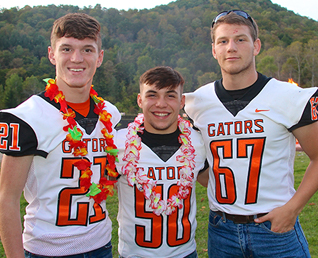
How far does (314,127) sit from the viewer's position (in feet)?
7.72

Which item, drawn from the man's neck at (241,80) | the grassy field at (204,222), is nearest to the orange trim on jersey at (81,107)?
the man's neck at (241,80)

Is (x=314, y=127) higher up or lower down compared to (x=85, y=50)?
lower down

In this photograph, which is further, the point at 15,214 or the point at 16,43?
the point at 16,43

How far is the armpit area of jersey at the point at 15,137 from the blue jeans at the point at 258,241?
161 cm

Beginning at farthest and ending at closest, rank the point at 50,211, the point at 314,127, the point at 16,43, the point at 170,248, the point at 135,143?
the point at 16,43, the point at 135,143, the point at 170,248, the point at 314,127, the point at 50,211

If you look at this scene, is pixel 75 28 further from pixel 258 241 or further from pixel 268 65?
pixel 268 65

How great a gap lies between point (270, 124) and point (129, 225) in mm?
1432

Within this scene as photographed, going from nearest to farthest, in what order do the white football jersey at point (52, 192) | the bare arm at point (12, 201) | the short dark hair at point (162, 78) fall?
1. the bare arm at point (12, 201)
2. the white football jersey at point (52, 192)
3. the short dark hair at point (162, 78)

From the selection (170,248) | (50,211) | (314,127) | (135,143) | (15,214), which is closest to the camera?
(15,214)

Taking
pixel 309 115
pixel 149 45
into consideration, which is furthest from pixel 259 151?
pixel 149 45

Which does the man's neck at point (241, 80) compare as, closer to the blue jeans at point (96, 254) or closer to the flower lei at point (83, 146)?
the flower lei at point (83, 146)

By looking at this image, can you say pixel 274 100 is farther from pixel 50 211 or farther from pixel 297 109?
pixel 50 211

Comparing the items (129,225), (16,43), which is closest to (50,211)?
(129,225)

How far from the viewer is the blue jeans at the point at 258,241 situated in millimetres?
2330
